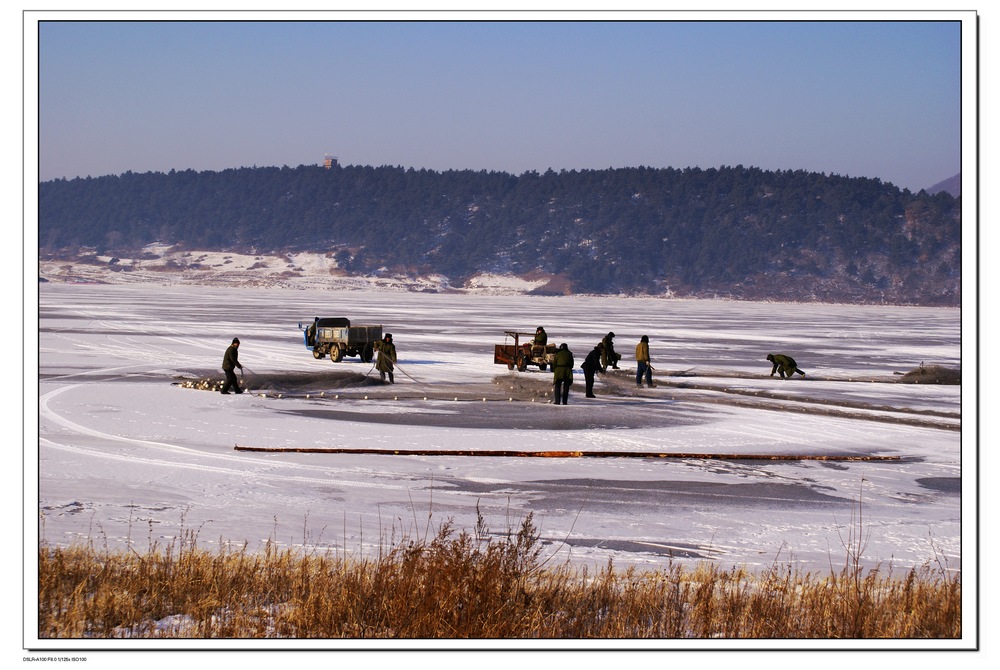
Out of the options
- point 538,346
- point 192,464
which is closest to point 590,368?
point 538,346

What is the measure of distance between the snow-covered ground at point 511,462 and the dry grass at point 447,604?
0.96 meters

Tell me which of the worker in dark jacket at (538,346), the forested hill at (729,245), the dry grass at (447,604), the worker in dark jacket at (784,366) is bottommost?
the dry grass at (447,604)

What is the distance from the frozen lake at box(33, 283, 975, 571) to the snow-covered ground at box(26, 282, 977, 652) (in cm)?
5

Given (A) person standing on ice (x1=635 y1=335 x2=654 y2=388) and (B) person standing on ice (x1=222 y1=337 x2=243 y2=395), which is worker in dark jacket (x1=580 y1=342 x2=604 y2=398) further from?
(B) person standing on ice (x1=222 y1=337 x2=243 y2=395)

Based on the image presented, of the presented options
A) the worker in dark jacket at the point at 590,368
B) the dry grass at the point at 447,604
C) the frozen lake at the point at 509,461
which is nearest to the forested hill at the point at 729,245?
the frozen lake at the point at 509,461

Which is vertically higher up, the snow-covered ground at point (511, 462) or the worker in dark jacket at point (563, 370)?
the worker in dark jacket at point (563, 370)

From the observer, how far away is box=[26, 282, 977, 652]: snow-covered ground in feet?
37.4

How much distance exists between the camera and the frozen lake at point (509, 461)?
11.5 metres

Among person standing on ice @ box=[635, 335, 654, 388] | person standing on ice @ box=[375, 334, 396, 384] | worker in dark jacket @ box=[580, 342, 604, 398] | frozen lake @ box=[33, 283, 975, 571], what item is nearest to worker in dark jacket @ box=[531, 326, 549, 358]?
frozen lake @ box=[33, 283, 975, 571]

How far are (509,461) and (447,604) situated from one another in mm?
8298

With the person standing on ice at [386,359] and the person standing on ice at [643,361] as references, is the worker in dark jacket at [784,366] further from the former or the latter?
the person standing on ice at [386,359]
